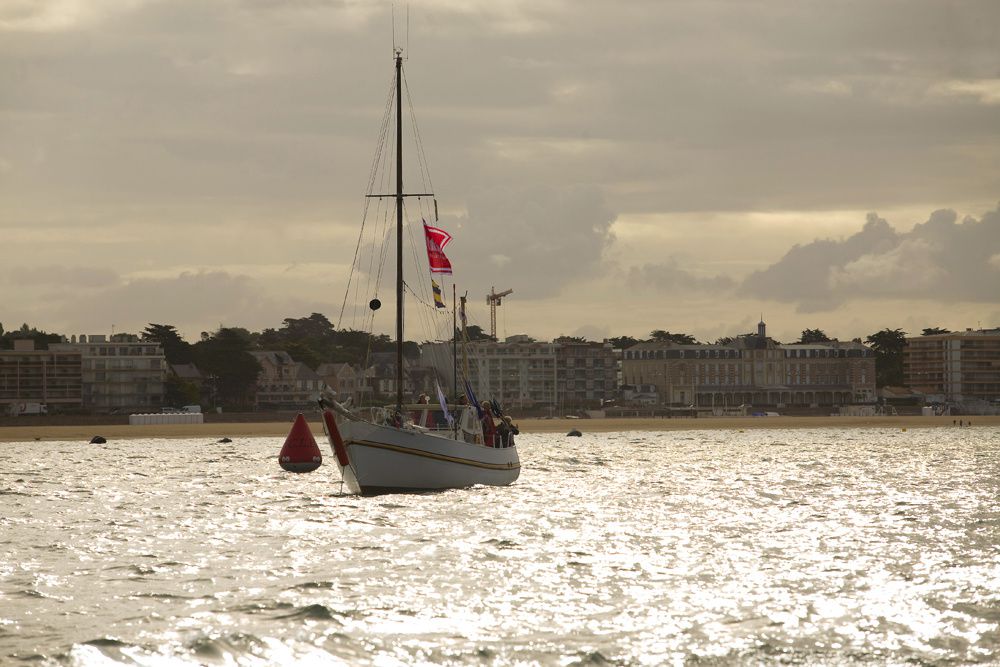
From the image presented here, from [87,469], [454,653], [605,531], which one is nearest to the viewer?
[454,653]

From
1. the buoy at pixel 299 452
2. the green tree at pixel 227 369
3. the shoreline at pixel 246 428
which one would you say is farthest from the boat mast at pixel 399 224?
the green tree at pixel 227 369

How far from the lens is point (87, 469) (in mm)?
61438

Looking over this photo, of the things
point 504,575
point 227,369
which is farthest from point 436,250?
point 227,369

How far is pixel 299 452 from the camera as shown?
58.0 meters

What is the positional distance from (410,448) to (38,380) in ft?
530

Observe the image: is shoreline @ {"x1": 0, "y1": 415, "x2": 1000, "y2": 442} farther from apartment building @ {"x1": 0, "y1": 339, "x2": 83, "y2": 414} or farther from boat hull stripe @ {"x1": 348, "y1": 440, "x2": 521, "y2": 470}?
boat hull stripe @ {"x1": 348, "y1": 440, "x2": 521, "y2": 470}

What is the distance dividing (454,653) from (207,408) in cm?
18213

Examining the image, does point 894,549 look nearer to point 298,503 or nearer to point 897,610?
point 897,610

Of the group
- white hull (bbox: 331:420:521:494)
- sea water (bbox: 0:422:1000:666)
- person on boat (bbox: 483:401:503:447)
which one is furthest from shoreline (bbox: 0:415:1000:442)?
sea water (bbox: 0:422:1000:666)

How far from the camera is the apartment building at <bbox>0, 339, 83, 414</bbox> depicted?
7510 inches

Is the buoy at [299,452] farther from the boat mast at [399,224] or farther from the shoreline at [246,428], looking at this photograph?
the shoreline at [246,428]

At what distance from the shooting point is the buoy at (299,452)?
57812 mm

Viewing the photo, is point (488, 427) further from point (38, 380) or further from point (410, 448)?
point (38, 380)

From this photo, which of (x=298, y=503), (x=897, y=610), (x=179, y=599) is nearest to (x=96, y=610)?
(x=179, y=599)
